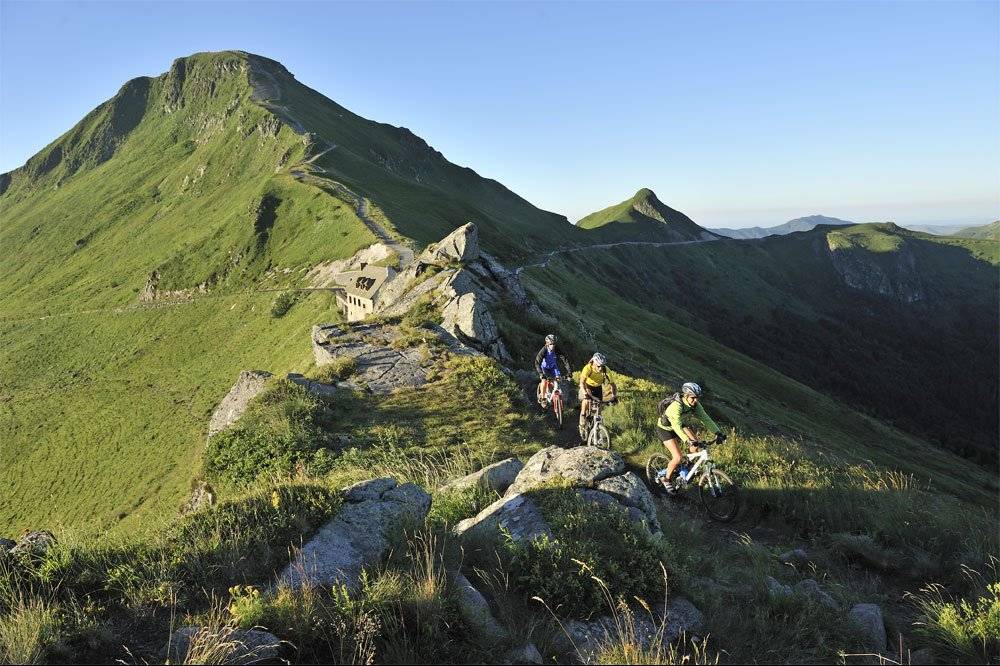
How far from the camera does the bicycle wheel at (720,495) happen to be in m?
11.5

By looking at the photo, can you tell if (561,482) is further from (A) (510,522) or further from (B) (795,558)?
(B) (795,558)

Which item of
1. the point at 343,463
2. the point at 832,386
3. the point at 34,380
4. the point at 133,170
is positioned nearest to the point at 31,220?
the point at 133,170

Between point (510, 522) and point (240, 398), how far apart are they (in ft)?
49.4

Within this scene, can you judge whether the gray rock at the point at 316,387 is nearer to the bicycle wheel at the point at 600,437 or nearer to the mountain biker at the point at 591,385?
the mountain biker at the point at 591,385

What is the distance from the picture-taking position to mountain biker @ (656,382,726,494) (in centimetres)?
1157

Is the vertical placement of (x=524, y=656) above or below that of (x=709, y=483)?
above

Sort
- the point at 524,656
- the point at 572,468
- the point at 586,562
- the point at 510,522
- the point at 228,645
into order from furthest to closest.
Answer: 1. the point at 572,468
2. the point at 510,522
3. the point at 586,562
4. the point at 524,656
5. the point at 228,645

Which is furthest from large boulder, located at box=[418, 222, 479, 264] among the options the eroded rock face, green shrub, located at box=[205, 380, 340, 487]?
green shrub, located at box=[205, 380, 340, 487]

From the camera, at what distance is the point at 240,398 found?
1906 cm

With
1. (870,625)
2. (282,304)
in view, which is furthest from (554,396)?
(282,304)

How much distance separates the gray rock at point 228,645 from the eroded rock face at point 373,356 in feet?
48.2

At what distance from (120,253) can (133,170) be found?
87.9 m

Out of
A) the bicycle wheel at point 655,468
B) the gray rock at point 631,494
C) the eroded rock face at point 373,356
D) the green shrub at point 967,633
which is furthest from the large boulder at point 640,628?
the eroded rock face at point 373,356

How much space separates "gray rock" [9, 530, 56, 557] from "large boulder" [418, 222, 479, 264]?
30748 millimetres
